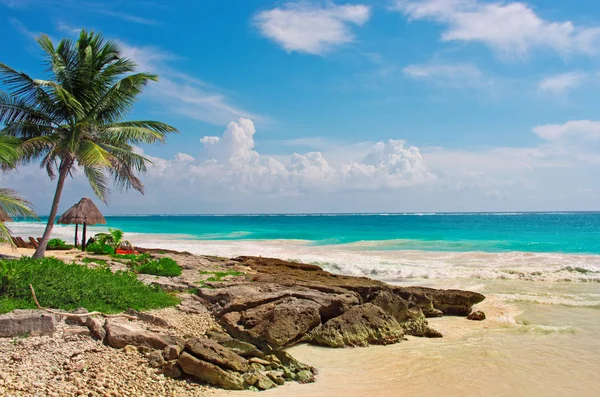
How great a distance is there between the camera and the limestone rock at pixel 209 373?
6.68 meters

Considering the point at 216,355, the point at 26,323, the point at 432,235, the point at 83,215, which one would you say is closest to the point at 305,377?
the point at 216,355

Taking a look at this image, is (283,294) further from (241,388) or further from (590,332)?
(590,332)

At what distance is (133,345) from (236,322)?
8.57ft

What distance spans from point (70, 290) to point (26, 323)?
1591 millimetres

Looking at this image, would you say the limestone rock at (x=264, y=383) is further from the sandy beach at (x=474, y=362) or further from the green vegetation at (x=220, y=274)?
the green vegetation at (x=220, y=274)

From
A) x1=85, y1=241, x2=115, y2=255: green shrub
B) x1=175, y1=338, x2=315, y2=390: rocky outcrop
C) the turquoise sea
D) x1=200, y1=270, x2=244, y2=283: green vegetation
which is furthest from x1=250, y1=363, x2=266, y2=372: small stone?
the turquoise sea

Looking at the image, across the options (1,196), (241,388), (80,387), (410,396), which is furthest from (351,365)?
(1,196)

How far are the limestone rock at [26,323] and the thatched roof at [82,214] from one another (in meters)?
14.9

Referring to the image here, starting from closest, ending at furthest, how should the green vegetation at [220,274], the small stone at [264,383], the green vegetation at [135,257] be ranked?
1. the small stone at [264,383]
2. the green vegetation at [220,274]
3. the green vegetation at [135,257]

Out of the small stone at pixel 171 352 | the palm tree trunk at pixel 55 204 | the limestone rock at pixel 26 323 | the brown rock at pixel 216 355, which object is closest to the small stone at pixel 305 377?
the brown rock at pixel 216 355

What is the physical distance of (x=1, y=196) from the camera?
12867 mm

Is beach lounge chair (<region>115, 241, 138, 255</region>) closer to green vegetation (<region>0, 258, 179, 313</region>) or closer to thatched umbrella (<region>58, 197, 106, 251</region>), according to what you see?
thatched umbrella (<region>58, 197, 106, 251</region>)

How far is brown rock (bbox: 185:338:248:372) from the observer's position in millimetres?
6922

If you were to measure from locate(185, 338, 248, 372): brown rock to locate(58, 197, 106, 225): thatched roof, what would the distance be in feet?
53.9
